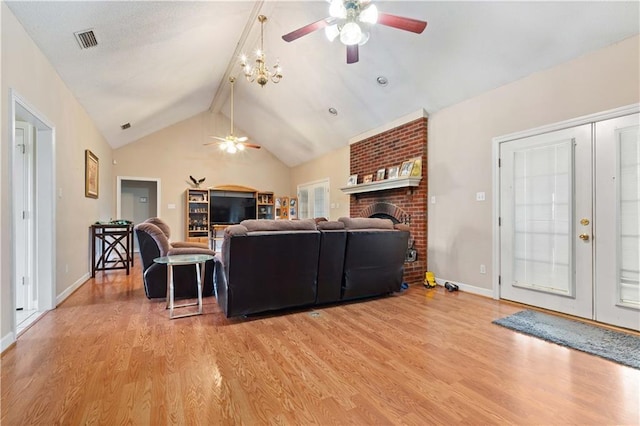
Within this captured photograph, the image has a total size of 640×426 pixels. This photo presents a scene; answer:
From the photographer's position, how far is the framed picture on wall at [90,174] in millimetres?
4504

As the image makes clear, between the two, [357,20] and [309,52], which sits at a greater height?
[309,52]

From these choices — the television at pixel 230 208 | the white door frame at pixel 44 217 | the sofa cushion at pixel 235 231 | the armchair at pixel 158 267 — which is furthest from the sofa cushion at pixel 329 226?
the television at pixel 230 208

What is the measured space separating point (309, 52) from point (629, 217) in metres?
4.46

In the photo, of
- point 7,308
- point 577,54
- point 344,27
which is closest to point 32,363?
point 7,308

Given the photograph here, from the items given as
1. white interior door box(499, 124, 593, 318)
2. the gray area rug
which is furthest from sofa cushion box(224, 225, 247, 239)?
white interior door box(499, 124, 593, 318)

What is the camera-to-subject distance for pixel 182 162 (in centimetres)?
785

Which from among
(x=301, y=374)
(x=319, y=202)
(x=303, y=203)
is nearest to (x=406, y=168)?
(x=319, y=202)

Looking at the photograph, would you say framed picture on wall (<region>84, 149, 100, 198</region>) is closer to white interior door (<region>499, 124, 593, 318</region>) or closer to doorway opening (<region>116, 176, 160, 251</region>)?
doorway opening (<region>116, 176, 160, 251</region>)

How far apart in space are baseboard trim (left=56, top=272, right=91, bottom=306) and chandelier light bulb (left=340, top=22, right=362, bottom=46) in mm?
4182

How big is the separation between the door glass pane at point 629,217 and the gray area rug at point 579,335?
16.4 inches

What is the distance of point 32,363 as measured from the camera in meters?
2.01

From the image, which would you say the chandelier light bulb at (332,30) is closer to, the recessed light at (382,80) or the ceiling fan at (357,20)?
the ceiling fan at (357,20)

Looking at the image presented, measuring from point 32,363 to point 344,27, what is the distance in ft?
11.2

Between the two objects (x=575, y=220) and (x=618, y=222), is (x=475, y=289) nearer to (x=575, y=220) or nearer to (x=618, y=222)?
(x=575, y=220)
